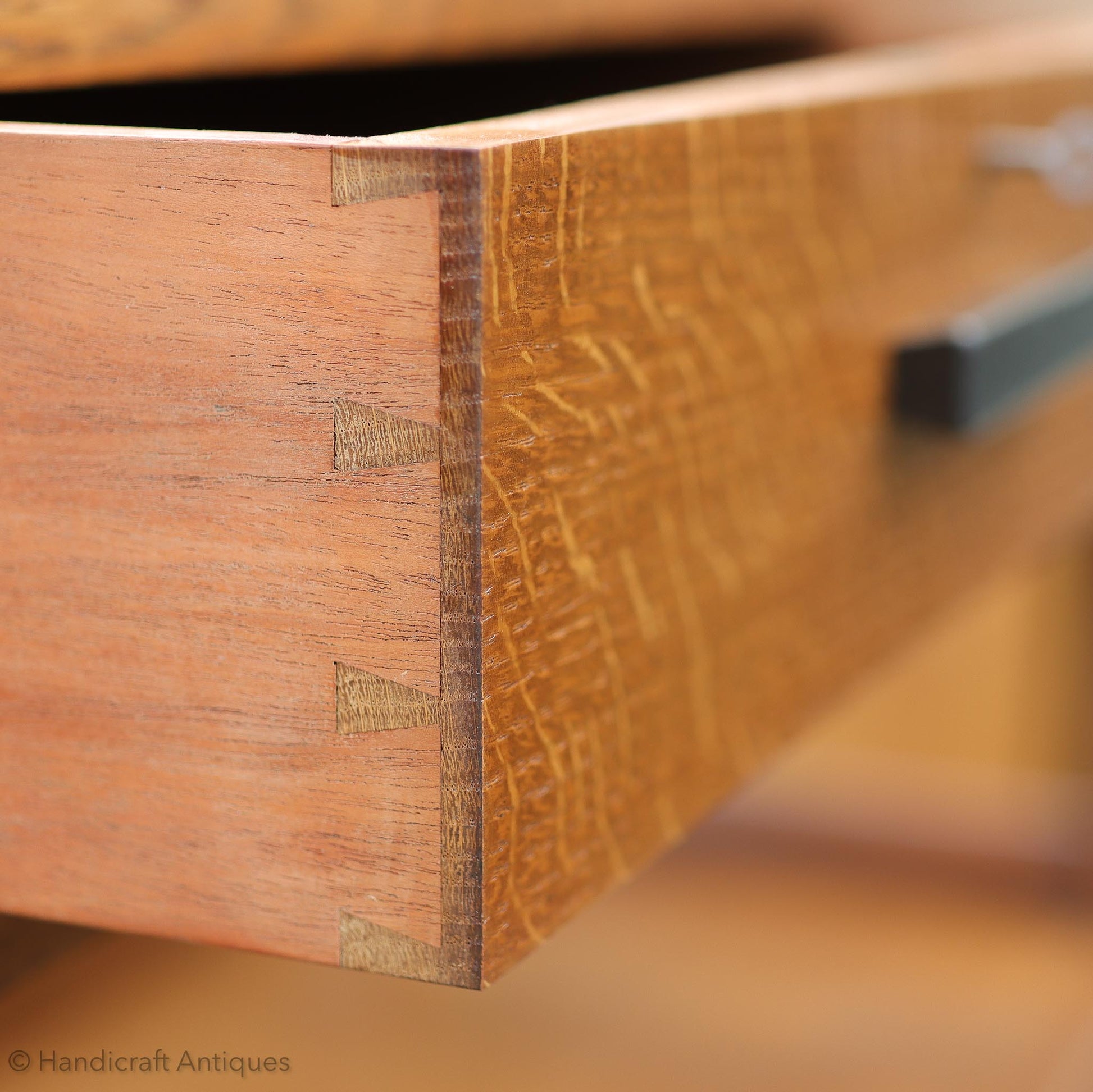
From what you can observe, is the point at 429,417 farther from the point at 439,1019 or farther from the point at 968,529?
the point at 439,1019

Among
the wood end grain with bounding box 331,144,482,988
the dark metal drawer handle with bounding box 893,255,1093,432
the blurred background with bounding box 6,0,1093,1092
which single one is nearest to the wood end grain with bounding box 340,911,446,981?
the wood end grain with bounding box 331,144,482,988

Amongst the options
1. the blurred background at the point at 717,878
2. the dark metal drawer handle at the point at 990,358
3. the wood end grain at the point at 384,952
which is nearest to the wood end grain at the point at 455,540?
the wood end grain at the point at 384,952

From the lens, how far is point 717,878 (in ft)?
4.36

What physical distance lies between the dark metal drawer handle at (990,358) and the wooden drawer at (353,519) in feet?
0.43

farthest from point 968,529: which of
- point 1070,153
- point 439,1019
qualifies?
point 439,1019

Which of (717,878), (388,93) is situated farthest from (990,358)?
(717,878)

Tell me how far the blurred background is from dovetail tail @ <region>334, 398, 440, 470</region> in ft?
0.39

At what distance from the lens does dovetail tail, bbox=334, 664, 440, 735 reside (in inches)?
10.8

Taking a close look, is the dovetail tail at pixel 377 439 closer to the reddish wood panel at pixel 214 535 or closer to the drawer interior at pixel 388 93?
the reddish wood panel at pixel 214 535

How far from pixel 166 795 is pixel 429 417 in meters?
0.09

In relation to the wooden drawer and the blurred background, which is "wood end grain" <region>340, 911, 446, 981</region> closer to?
the wooden drawer

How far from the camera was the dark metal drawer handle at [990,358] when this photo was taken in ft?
1.52

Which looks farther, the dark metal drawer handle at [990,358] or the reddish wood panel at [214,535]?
the dark metal drawer handle at [990,358]

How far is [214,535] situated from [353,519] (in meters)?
0.03
